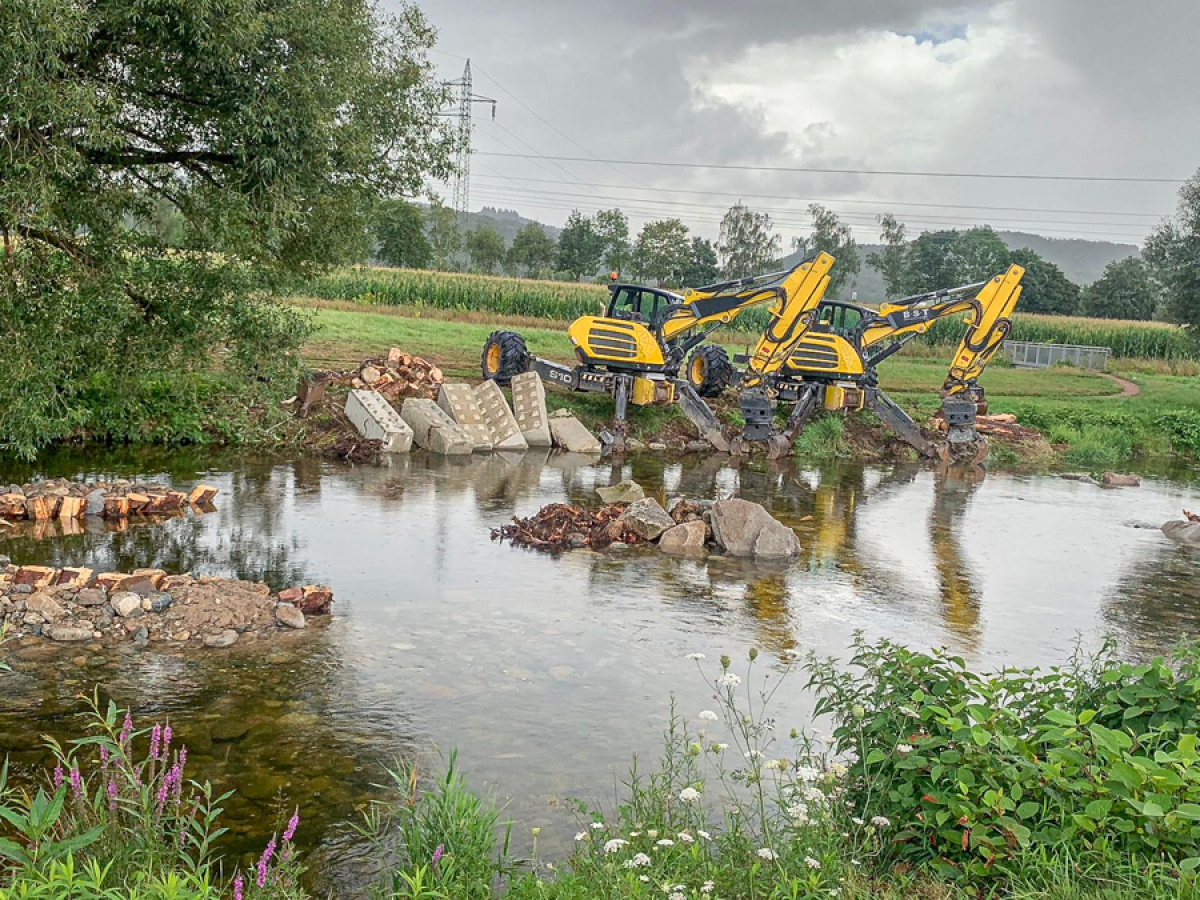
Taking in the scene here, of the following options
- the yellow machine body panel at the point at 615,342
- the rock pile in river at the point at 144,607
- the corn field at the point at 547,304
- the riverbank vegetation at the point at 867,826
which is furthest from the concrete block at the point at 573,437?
the corn field at the point at 547,304

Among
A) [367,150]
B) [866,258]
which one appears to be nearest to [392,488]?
[367,150]

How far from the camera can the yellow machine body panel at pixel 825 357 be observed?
23422 mm

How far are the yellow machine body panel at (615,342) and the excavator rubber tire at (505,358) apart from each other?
6.06ft

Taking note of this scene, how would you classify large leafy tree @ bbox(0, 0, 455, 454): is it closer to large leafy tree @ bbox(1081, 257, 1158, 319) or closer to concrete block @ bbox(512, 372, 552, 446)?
concrete block @ bbox(512, 372, 552, 446)

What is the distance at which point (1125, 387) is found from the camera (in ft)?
122

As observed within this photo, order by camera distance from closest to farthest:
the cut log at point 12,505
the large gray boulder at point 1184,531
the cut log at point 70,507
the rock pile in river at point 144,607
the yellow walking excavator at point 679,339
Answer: the rock pile in river at point 144,607 < the cut log at point 12,505 < the cut log at point 70,507 < the large gray boulder at point 1184,531 < the yellow walking excavator at point 679,339

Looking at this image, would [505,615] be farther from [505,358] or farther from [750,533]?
[505,358]

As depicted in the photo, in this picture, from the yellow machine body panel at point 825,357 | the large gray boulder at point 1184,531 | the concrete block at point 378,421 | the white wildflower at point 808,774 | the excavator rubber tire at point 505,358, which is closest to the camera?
the white wildflower at point 808,774

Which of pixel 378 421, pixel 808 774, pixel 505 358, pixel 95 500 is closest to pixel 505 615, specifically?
pixel 808 774

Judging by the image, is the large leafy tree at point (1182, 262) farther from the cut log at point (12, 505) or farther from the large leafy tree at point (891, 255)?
the large leafy tree at point (891, 255)

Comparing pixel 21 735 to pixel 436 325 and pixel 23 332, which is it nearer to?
pixel 23 332

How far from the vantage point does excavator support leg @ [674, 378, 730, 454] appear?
22.2m

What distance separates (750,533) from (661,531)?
1.11m

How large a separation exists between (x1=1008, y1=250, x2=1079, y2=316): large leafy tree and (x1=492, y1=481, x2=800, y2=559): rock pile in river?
76814 mm
